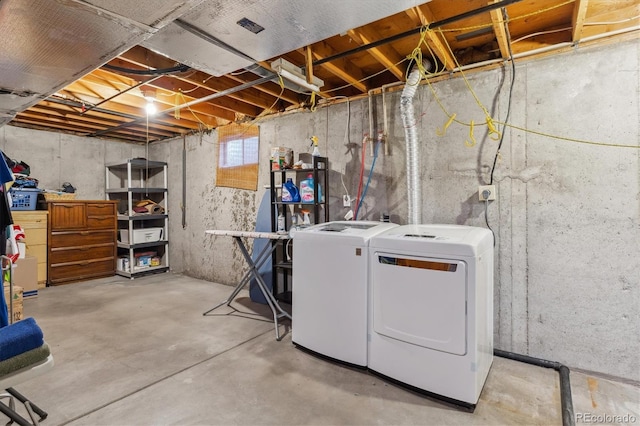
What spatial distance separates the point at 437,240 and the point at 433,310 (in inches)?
16.4

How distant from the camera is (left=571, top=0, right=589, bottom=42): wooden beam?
1.82 meters

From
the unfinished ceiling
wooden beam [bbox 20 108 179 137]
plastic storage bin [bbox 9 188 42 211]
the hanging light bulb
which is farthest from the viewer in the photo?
plastic storage bin [bbox 9 188 42 211]

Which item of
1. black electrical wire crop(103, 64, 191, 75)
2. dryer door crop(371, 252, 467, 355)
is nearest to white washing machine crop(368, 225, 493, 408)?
dryer door crop(371, 252, 467, 355)

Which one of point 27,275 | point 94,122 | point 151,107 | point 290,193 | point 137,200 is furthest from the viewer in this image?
point 137,200

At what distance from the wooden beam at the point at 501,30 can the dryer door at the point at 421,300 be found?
1501mm

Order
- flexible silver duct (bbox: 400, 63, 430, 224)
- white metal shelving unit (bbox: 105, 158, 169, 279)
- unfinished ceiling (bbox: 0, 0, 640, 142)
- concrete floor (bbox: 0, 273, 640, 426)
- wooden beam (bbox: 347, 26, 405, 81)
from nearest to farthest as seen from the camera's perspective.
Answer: unfinished ceiling (bbox: 0, 0, 640, 142) < concrete floor (bbox: 0, 273, 640, 426) < wooden beam (bbox: 347, 26, 405, 81) < flexible silver duct (bbox: 400, 63, 430, 224) < white metal shelving unit (bbox: 105, 158, 169, 279)

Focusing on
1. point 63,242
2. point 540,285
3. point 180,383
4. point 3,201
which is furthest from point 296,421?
point 63,242

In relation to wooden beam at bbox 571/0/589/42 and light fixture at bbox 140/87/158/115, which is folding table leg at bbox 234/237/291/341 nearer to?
light fixture at bbox 140/87/158/115

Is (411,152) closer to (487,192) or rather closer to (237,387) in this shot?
(487,192)

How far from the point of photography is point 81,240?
481cm

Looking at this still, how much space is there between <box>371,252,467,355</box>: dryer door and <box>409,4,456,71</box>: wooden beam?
1505 mm

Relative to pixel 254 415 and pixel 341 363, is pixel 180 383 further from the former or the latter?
pixel 341 363

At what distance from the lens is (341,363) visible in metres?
2.34

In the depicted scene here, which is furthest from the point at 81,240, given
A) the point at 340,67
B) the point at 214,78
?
the point at 340,67
